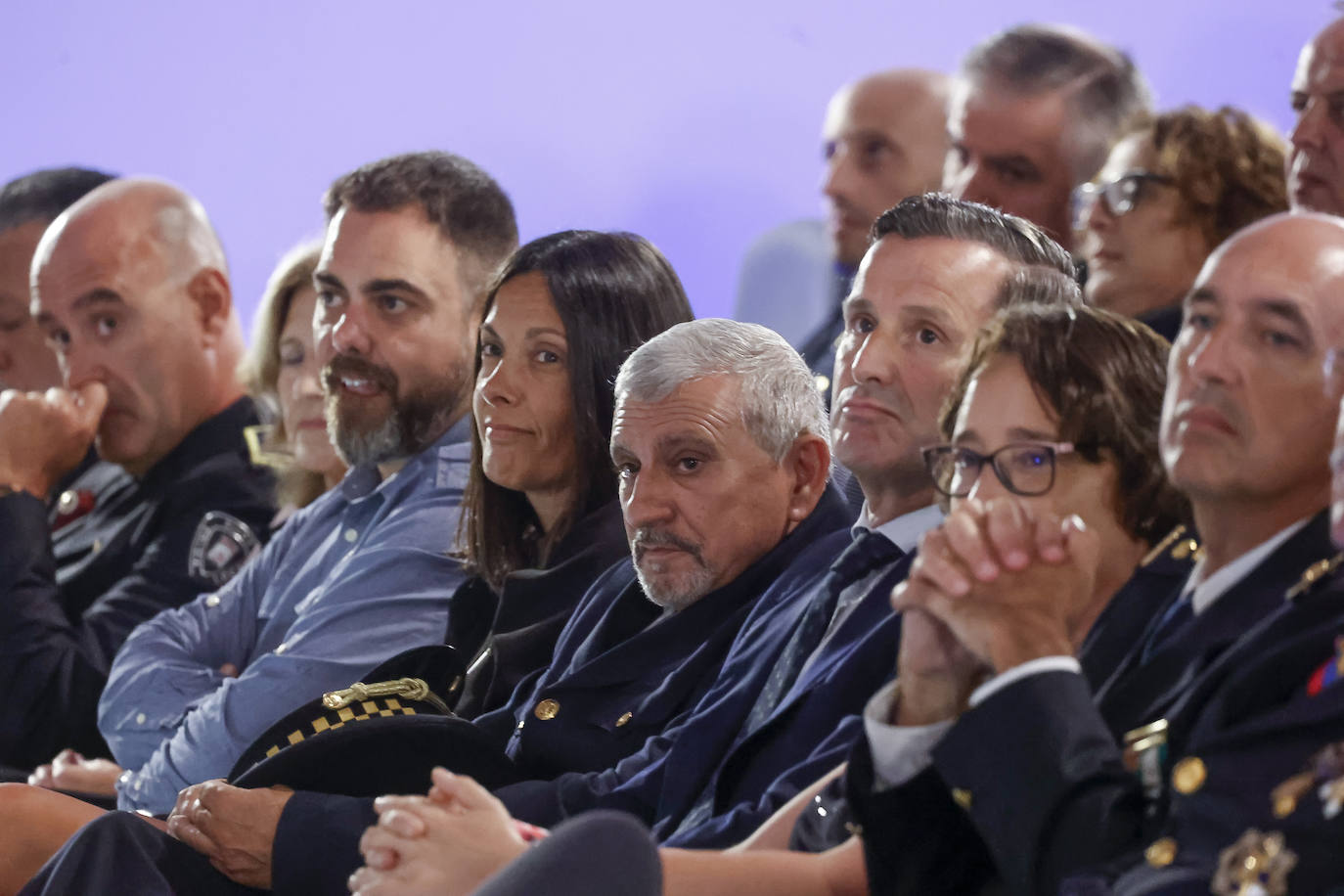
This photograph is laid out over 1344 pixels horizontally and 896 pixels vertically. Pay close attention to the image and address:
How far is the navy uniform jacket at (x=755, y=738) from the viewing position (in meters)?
2.20

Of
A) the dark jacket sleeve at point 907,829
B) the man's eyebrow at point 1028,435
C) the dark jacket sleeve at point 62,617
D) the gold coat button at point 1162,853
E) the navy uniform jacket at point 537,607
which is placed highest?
the man's eyebrow at point 1028,435

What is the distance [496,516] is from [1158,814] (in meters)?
1.65

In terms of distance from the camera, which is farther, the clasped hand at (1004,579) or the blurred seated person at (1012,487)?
the blurred seated person at (1012,487)

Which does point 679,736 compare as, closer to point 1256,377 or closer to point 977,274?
point 977,274

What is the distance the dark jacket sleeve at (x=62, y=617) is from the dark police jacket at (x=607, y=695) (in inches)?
52.2

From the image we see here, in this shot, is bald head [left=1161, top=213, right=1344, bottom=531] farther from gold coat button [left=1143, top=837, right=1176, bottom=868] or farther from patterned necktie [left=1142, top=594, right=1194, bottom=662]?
gold coat button [left=1143, top=837, right=1176, bottom=868]

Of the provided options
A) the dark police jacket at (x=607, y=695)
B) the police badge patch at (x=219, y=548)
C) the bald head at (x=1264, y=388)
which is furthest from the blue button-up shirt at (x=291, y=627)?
the bald head at (x=1264, y=388)

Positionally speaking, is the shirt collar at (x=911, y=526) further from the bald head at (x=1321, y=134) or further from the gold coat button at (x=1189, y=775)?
the bald head at (x=1321, y=134)

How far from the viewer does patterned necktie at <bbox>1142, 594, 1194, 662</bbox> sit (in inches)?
73.3

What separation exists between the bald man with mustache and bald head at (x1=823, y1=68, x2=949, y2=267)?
141 cm

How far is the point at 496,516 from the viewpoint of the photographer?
320cm

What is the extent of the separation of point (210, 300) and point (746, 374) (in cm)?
219

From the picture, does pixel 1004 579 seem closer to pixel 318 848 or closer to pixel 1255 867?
pixel 1255 867

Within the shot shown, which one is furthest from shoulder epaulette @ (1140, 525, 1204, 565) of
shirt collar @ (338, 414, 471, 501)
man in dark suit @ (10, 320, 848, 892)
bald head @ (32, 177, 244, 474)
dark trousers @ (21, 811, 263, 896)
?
bald head @ (32, 177, 244, 474)
